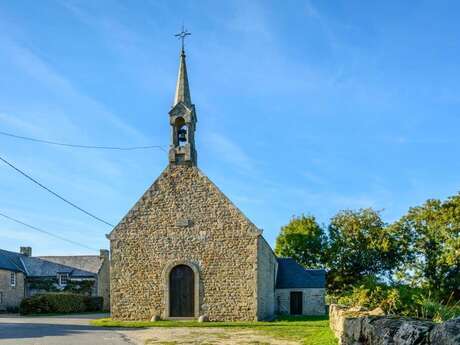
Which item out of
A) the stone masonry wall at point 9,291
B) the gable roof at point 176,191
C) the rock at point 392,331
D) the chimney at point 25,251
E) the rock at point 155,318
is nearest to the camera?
the rock at point 392,331

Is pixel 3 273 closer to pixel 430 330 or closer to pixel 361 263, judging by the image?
pixel 361 263

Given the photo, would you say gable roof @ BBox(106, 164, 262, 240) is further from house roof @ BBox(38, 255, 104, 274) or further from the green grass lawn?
house roof @ BBox(38, 255, 104, 274)

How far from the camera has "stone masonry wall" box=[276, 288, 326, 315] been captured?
3500cm

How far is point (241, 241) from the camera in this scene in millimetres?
25891

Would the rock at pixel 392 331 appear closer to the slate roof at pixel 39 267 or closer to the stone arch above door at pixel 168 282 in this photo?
the stone arch above door at pixel 168 282

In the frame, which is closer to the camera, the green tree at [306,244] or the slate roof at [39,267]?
the slate roof at [39,267]

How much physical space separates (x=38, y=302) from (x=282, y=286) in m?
17.9

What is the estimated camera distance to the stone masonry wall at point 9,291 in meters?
41.1

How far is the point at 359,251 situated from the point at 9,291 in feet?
109

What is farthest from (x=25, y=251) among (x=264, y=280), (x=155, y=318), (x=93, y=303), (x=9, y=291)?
(x=264, y=280)

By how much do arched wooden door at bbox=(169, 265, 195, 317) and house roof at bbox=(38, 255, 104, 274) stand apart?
22.3 metres

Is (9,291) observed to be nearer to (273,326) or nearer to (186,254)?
(186,254)

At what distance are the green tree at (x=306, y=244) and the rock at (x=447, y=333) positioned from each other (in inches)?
1933

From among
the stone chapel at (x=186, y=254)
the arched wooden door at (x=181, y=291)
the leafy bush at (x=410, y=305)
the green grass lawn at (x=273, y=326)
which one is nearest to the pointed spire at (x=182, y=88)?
the stone chapel at (x=186, y=254)
